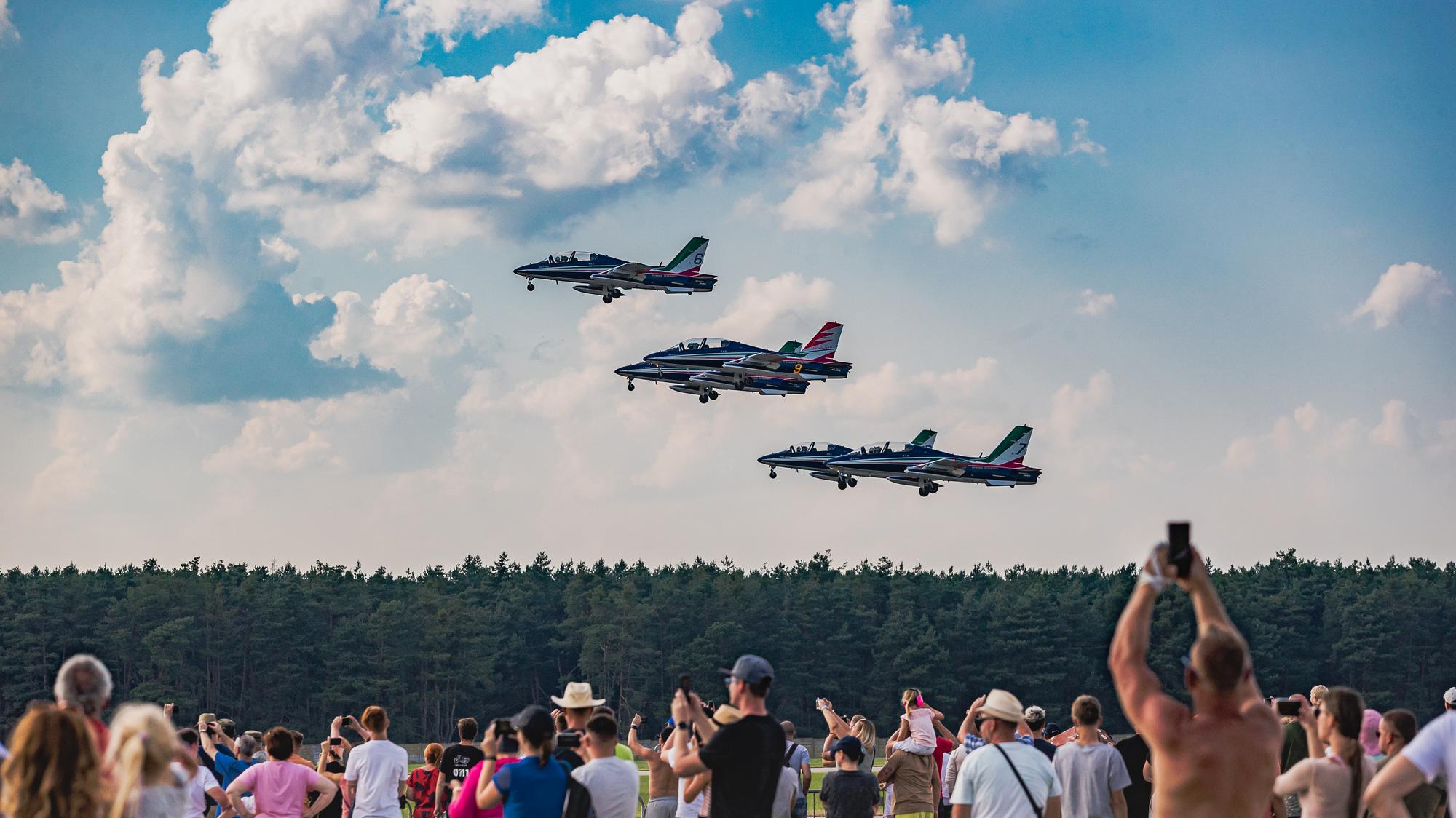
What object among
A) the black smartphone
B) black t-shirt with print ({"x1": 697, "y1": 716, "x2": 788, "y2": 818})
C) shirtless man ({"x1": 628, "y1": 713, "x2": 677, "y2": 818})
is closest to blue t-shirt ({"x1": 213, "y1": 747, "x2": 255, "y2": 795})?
shirtless man ({"x1": 628, "y1": 713, "x2": 677, "y2": 818})

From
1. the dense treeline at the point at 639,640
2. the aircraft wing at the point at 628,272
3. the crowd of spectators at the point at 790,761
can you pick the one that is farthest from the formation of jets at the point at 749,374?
the crowd of spectators at the point at 790,761

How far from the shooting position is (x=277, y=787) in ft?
37.7

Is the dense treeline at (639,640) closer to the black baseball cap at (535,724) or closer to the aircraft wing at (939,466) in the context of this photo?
the aircraft wing at (939,466)

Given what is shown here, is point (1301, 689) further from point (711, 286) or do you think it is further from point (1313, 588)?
point (711, 286)

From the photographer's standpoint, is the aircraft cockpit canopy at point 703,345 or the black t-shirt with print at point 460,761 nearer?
the black t-shirt with print at point 460,761

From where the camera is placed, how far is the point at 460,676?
10562 cm

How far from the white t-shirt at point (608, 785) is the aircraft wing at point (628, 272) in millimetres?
54359

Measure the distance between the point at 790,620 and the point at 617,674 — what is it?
470 inches

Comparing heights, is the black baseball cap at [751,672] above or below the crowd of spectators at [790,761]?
above

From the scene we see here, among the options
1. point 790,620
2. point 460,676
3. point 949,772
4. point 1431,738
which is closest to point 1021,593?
point 790,620

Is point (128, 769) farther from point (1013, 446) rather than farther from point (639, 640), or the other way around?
point (639, 640)

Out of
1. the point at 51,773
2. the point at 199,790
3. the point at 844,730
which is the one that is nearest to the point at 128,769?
the point at 51,773

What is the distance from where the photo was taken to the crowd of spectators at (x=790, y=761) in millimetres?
5473

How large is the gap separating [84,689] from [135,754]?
801mm
